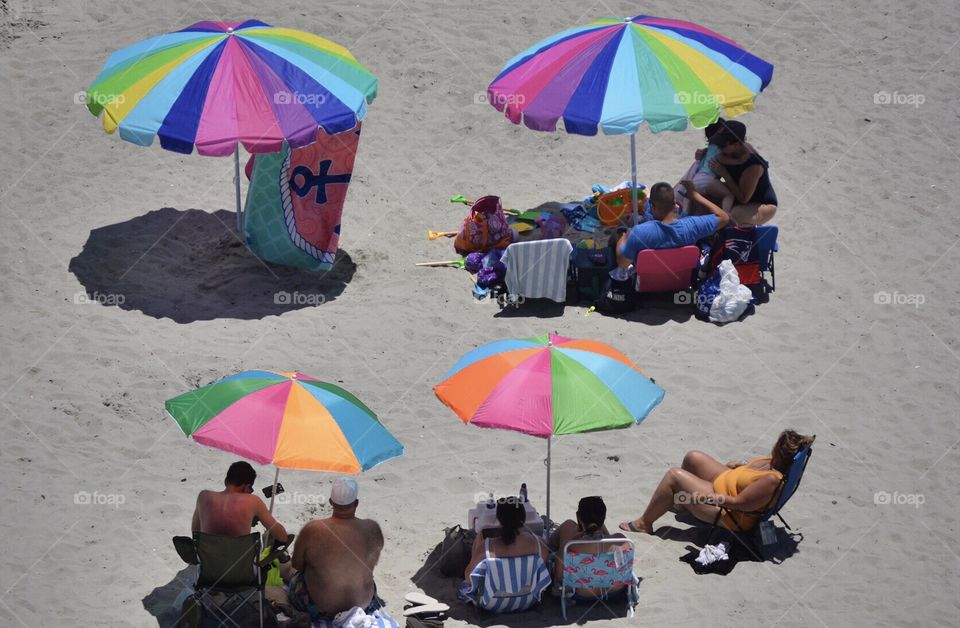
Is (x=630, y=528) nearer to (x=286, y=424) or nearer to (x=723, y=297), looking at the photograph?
(x=286, y=424)

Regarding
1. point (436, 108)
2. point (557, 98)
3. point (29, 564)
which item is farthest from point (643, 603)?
point (436, 108)

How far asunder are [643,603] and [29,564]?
383cm

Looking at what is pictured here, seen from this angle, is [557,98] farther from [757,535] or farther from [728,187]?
[757,535]

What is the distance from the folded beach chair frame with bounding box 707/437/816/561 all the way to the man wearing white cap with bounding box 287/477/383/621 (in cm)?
234

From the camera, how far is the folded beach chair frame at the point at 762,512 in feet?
27.5

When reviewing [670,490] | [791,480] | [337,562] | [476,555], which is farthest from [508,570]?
[791,480]

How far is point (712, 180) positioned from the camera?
38.9 ft

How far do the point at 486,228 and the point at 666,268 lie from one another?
70.0 inches

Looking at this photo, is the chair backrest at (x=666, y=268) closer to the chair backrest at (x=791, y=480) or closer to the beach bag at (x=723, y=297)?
the beach bag at (x=723, y=297)

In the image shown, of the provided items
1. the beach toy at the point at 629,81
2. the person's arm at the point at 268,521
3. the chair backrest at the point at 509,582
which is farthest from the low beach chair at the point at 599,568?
the beach toy at the point at 629,81

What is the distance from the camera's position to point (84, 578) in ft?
26.8

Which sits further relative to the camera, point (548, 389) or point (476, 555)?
point (476, 555)

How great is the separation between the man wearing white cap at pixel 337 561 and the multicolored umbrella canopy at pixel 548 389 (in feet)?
2.89

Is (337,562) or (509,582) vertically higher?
(337,562)
